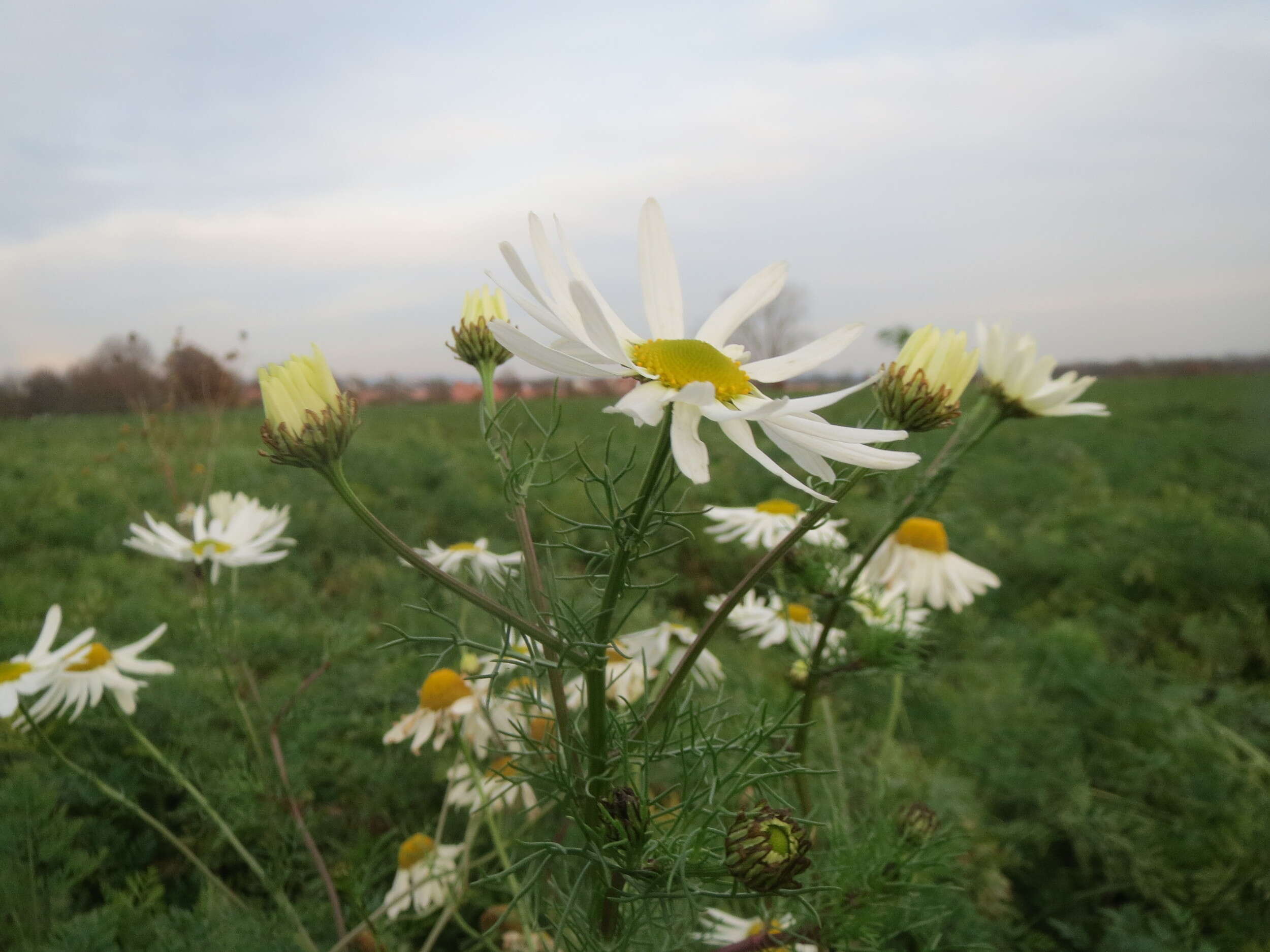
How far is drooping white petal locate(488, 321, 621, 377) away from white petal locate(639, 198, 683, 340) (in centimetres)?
11

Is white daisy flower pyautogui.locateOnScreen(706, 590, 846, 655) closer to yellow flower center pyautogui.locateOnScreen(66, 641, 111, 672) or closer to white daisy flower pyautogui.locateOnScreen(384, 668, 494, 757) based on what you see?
white daisy flower pyautogui.locateOnScreen(384, 668, 494, 757)

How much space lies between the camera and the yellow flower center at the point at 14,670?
95cm

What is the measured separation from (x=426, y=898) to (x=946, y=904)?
676 mm

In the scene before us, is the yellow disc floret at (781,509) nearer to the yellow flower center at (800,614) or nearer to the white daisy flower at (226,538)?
the yellow flower center at (800,614)

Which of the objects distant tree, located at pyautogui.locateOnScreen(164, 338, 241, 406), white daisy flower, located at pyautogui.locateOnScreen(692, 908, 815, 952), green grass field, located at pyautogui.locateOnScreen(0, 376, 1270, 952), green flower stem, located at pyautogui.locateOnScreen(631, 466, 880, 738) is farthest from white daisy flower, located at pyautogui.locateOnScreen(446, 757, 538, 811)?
distant tree, located at pyautogui.locateOnScreen(164, 338, 241, 406)

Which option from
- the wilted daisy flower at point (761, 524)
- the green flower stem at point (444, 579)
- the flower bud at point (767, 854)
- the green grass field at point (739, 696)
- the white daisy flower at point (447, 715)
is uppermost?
the green flower stem at point (444, 579)

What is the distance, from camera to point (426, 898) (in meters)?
0.96

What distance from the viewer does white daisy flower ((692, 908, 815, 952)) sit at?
0.58m

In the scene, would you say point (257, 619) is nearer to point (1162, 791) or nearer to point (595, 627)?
point (595, 627)

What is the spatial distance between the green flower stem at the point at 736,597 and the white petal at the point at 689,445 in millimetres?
87

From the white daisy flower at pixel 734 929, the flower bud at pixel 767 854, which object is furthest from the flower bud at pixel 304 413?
the white daisy flower at pixel 734 929

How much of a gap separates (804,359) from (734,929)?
69 cm

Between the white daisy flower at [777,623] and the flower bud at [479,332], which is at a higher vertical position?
the flower bud at [479,332]

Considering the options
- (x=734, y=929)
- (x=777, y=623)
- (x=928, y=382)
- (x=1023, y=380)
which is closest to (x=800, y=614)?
(x=777, y=623)
